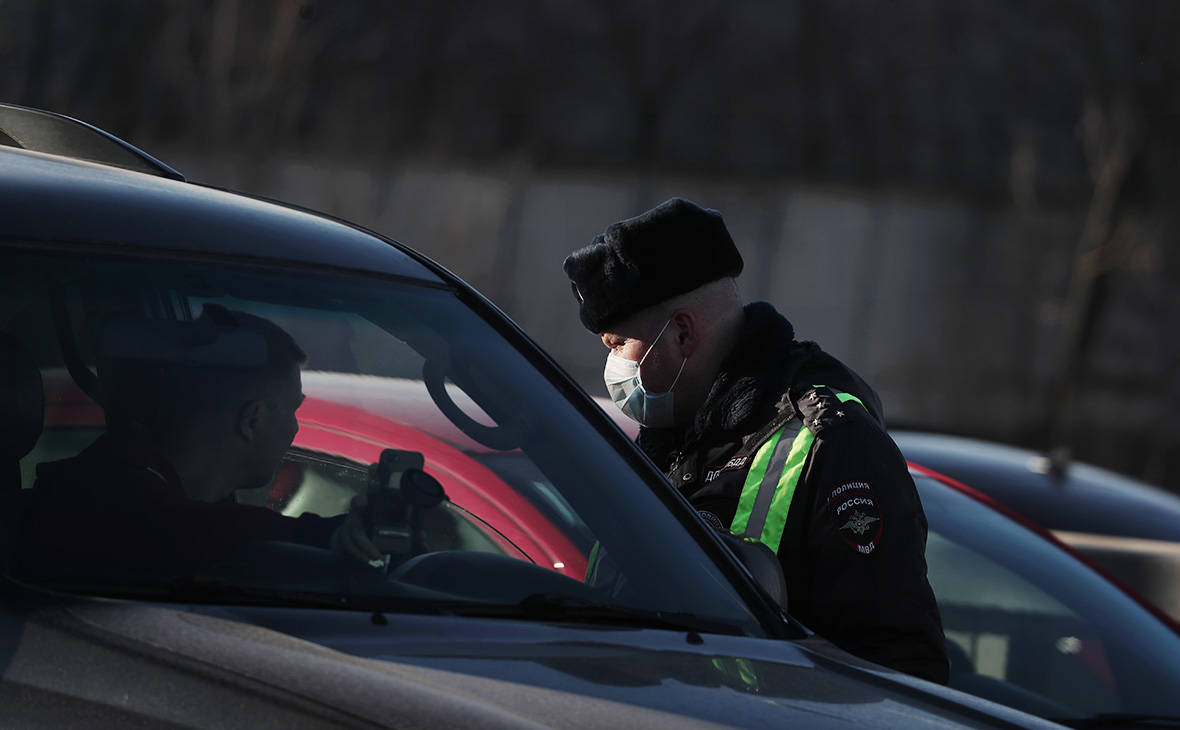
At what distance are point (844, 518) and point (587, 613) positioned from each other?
0.76 m

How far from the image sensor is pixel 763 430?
A: 2.63 metres

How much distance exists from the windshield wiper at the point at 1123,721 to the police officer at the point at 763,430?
135 cm

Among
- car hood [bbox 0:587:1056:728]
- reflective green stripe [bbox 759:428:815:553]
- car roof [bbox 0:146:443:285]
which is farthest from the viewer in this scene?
reflective green stripe [bbox 759:428:815:553]

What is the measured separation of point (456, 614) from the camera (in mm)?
1737

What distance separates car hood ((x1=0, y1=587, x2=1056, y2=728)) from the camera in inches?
53.9

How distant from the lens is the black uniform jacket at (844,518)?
240 centimetres

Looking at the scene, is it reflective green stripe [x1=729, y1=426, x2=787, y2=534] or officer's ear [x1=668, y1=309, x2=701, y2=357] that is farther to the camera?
officer's ear [x1=668, y1=309, x2=701, y2=357]

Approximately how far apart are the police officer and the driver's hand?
863 millimetres

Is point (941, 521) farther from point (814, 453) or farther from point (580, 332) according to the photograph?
point (580, 332)

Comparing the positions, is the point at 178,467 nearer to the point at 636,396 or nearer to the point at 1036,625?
the point at 636,396

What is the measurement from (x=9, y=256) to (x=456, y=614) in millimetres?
790

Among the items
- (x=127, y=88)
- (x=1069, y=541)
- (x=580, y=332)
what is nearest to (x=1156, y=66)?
(x=580, y=332)

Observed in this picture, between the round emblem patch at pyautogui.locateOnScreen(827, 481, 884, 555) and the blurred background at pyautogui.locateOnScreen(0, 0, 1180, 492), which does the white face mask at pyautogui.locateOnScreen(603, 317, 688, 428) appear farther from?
the blurred background at pyautogui.locateOnScreen(0, 0, 1180, 492)


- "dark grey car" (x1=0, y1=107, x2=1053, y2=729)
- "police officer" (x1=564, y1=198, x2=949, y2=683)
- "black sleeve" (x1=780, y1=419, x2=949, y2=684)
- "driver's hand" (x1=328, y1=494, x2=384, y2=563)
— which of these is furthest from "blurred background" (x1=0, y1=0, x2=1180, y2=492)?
"driver's hand" (x1=328, y1=494, x2=384, y2=563)
